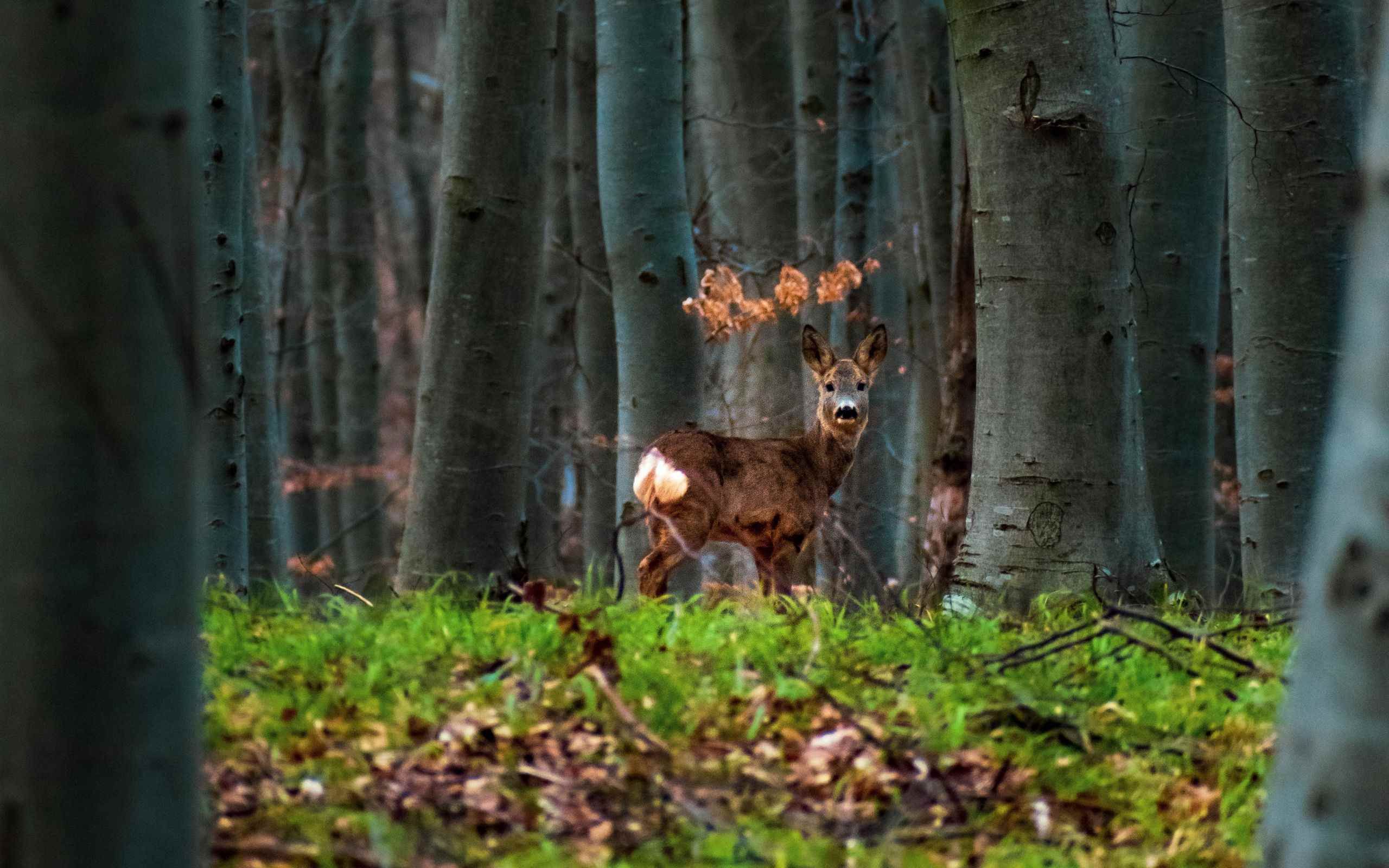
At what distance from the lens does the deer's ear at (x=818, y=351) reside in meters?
8.96

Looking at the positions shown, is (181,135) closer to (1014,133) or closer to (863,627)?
(863,627)

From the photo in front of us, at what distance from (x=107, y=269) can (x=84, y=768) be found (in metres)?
0.85

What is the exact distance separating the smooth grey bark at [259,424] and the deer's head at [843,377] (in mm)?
4103

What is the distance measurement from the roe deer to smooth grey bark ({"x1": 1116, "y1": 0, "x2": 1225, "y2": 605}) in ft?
8.93

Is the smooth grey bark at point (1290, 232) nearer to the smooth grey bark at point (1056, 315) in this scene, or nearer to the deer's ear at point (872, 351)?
the deer's ear at point (872, 351)

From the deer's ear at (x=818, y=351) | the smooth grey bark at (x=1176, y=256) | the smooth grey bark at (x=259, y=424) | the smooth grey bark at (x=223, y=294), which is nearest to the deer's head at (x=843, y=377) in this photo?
the deer's ear at (x=818, y=351)

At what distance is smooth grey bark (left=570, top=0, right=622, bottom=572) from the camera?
52.6 ft

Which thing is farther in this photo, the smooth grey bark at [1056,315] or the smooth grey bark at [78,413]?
the smooth grey bark at [1056,315]

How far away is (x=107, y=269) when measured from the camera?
256cm

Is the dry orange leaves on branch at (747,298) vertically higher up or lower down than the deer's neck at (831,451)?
higher up

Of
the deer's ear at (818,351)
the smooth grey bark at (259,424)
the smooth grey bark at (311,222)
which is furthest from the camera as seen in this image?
the smooth grey bark at (311,222)

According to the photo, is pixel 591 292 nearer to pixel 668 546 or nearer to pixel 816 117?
pixel 816 117

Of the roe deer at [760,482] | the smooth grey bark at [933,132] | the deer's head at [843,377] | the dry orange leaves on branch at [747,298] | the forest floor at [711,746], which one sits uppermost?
the smooth grey bark at [933,132]

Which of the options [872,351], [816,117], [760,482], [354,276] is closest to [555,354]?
[354,276]
